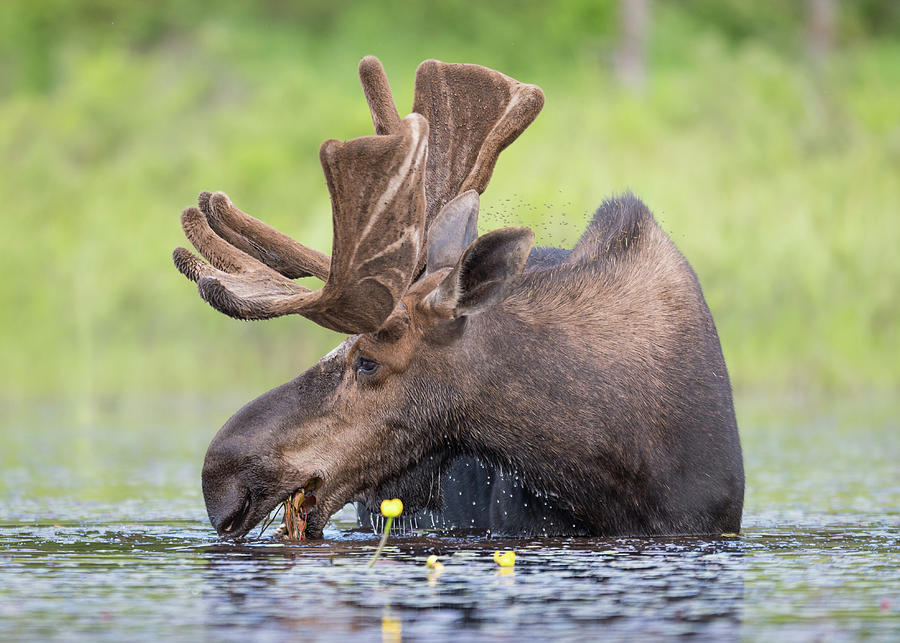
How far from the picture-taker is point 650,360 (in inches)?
255

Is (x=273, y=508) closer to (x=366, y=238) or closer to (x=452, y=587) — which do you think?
(x=366, y=238)

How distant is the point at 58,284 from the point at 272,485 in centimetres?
1483

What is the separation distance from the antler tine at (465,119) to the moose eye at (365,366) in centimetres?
102

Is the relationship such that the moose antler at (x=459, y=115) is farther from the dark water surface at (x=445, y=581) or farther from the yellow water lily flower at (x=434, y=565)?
the yellow water lily flower at (x=434, y=565)

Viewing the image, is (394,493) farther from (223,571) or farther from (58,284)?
(58,284)

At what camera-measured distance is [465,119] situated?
751cm

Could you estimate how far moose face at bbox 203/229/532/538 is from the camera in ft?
20.1

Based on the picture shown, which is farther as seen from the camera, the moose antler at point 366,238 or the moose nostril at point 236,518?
the moose nostril at point 236,518

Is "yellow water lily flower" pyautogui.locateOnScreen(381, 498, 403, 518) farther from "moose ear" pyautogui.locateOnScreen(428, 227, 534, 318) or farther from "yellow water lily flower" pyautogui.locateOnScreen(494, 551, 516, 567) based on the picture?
"moose ear" pyautogui.locateOnScreen(428, 227, 534, 318)

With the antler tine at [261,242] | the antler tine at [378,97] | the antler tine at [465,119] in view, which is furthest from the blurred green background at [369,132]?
the antler tine at [261,242]

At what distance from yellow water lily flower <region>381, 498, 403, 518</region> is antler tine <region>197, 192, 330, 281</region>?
1.13 m

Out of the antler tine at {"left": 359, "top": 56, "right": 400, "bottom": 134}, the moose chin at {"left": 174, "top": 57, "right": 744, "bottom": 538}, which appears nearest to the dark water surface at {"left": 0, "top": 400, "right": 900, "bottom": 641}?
the moose chin at {"left": 174, "top": 57, "right": 744, "bottom": 538}

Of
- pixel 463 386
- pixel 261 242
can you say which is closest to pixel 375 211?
pixel 463 386

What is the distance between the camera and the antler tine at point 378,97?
739 centimetres
